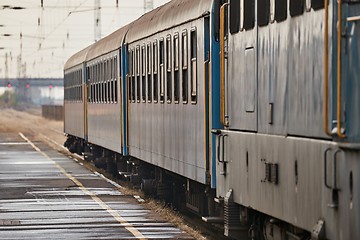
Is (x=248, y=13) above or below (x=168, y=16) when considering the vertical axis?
below

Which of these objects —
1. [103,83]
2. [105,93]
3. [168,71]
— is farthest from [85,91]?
[168,71]

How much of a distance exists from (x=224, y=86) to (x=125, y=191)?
480 inches

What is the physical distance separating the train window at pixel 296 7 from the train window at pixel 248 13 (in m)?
1.65

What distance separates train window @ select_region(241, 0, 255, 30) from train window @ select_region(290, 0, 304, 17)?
1.65m

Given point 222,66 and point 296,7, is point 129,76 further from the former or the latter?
point 296,7

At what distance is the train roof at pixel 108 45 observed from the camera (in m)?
27.0

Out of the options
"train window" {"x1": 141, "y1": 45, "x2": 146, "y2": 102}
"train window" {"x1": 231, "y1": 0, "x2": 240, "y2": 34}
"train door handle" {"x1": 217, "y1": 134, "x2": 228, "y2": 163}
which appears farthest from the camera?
"train window" {"x1": 141, "y1": 45, "x2": 146, "y2": 102}

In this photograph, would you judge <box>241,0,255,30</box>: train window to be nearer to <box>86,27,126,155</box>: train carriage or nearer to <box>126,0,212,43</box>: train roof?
<box>126,0,212,43</box>: train roof

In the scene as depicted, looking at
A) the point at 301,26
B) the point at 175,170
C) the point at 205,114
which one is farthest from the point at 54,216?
the point at 301,26

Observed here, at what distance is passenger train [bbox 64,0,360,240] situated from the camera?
900 centimetres

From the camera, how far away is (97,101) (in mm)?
32844

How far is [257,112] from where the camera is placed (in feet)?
39.3

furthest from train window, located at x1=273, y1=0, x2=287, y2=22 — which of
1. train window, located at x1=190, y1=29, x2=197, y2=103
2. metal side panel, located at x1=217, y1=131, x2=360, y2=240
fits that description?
train window, located at x1=190, y1=29, x2=197, y2=103

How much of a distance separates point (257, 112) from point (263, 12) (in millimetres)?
1032
